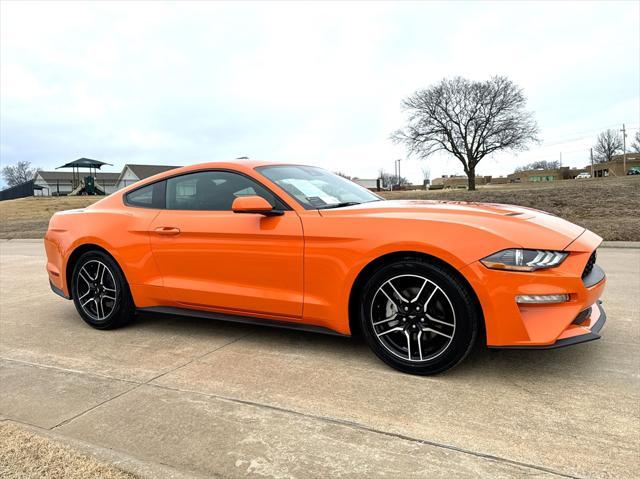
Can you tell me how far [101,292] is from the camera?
14.9 ft

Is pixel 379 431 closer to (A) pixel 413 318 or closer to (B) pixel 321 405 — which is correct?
(B) pixel 321 405

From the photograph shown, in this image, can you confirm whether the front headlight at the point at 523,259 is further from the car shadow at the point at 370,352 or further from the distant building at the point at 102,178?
the distant building at the point at 102,178

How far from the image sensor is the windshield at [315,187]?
3728 millimetres

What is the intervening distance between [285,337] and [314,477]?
2.04 m

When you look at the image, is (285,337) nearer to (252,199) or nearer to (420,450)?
(252,199)

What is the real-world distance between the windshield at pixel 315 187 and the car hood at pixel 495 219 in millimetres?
278

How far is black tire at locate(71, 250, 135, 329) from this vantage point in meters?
4.41

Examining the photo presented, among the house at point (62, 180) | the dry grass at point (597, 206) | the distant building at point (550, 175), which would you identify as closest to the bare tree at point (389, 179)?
the distant building at point (550, 175)

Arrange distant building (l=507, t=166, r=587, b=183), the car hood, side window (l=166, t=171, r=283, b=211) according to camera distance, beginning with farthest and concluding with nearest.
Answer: distant building (l=507, t=166, r=587, b=183) → side window (l=166, t=171, r=283, b=211) → the car hood

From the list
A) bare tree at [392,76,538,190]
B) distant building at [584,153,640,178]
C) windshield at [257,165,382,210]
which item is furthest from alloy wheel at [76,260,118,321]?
distant building at [584,153,640,178]

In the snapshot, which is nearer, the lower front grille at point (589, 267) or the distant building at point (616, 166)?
the lower front grille at point (589, 267)

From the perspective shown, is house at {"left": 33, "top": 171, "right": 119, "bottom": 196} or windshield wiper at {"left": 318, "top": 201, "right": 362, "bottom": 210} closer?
windshield wiper at {"left": 318, "top": 201, "right": 362, "bottom": 210}

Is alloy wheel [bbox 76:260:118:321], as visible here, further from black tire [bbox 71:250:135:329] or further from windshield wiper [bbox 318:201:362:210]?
windshield wiper [bbox 318:201:362:210]

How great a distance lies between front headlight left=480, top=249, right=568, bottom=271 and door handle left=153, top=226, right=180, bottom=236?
8.07ft
